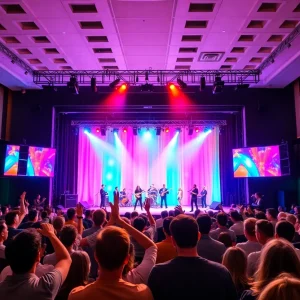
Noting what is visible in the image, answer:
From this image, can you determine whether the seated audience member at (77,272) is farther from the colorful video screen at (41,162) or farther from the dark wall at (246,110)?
the dark wall at (246,110)

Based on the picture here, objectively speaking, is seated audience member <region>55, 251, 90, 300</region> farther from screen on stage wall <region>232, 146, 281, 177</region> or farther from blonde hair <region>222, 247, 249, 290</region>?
screen on stage wall <region>232, 146, 281, 177</region>

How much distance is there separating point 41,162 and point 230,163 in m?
9.52

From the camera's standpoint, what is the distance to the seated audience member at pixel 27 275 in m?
1.56

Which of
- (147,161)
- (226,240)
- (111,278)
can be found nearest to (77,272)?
(111,278)

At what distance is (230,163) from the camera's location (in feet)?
53.2

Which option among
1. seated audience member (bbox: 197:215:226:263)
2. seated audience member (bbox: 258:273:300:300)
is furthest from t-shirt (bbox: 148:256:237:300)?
seated audience member (bbox: 197:215:226:263)

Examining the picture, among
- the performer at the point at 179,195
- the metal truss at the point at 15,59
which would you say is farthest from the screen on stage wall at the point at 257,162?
the metal truss at the point at 15,59

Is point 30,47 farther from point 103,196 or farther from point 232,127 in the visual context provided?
point 232,127

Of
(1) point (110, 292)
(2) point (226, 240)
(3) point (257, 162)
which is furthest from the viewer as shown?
(3) point (257, 162)

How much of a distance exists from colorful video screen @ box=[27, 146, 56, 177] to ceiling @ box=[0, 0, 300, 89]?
3043 mm

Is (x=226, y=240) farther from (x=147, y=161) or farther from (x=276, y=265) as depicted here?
(x=147, y=161)

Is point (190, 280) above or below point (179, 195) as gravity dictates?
above

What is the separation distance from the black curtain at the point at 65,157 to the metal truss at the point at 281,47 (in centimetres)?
935

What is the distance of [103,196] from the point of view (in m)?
15.8
